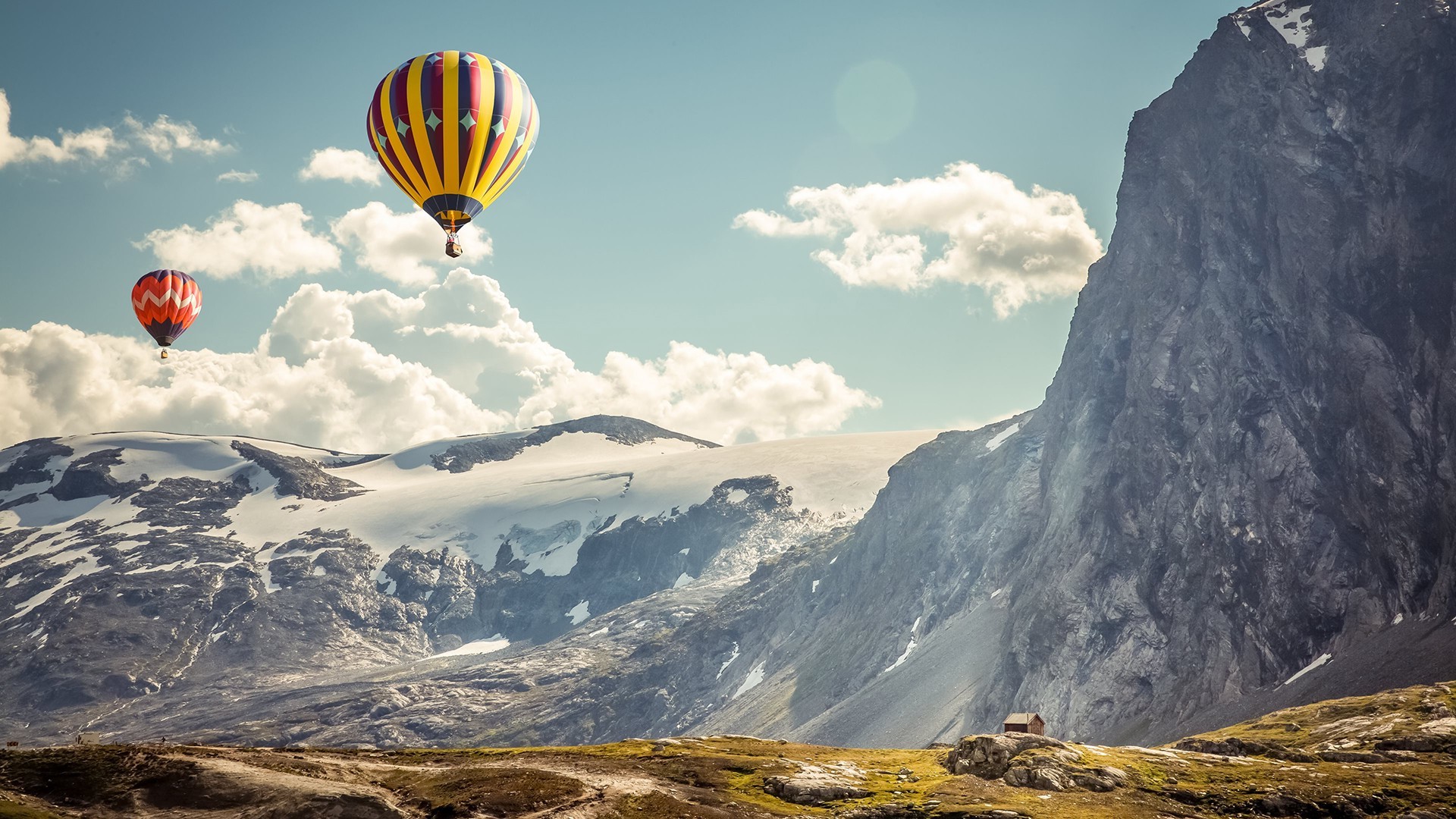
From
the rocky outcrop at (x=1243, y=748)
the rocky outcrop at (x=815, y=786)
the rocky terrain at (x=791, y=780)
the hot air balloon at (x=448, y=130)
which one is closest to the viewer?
the rocky terrain at (x=791, y=780)

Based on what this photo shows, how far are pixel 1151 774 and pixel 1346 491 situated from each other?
396 feet

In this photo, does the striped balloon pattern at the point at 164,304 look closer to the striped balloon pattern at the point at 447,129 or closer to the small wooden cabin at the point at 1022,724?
the striped balloon pattern at the point at 447,129

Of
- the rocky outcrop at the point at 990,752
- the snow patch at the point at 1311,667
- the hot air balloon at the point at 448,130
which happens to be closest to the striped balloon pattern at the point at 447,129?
the hot air balloon at the point at 448,130

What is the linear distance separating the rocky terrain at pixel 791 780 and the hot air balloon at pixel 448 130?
45.9 metres

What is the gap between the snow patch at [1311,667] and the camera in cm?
17838

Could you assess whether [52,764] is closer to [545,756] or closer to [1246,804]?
[545,756]

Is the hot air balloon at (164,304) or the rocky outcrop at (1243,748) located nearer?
the rocky outcrop at (1243,748)

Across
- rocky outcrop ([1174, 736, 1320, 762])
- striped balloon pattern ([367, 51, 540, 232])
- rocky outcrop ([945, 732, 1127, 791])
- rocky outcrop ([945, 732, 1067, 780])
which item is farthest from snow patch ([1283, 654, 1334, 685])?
striped balloon pattern ([367, 51, 540, 232])

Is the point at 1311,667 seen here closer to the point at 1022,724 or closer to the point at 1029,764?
the point at 1022,724

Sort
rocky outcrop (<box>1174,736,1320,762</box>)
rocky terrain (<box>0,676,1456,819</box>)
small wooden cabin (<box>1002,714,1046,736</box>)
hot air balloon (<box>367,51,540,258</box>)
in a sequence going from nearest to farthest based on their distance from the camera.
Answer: rocky terrain (<box>0,676,1456,819</box>) < hot air balloon (<box>367,51,540,258</box>) < rocky outcrop (<box>1174,736,1320,762</box>) < small wooden cabin (<box>1002,714,1046,736</box>)

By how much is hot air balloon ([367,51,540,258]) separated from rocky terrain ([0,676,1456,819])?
45.9 metres

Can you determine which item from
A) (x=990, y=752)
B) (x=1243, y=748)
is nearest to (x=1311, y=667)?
(x=1243, y=748)

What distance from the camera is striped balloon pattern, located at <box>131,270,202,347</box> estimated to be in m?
145

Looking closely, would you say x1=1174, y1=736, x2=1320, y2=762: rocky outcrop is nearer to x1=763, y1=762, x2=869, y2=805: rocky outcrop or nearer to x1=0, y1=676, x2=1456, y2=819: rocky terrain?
x1=0, y1=676, x2=1456, y2=819: rocky terrain
